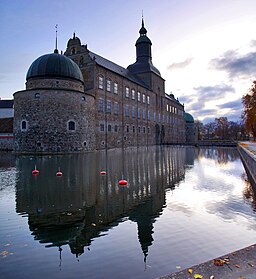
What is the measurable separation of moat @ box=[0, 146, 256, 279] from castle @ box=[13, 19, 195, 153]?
1735 centimetres

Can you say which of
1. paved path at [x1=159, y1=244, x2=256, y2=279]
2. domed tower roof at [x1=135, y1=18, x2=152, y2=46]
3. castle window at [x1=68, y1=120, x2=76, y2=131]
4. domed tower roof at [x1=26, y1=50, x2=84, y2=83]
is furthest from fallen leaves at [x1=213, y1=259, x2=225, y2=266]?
domed tower roof at [x1=135, y1=18, x2=152, y2=46]

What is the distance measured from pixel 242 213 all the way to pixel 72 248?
15.2 feet

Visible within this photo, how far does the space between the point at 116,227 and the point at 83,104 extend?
24.4m

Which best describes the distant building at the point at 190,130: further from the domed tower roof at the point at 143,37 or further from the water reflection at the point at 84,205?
the water reflection at the point at 84,205

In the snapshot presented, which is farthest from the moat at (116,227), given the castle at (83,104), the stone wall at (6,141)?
the stone wall at (6,141)

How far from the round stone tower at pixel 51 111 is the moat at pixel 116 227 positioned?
54.9 feet

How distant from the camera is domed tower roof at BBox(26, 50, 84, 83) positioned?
27.8 metres

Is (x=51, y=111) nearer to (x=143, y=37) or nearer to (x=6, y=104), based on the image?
(x=143, y=37)

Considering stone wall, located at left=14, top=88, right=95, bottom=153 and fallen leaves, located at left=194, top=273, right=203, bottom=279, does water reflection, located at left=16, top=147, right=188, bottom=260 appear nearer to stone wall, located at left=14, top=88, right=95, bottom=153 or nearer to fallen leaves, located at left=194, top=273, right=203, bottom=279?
fallen leaves, located at left=194, top=273, right=203, bottom=279

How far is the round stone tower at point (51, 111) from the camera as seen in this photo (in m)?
26.0

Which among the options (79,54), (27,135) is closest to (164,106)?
(79,54)

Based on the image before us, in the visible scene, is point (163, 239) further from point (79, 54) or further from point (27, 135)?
point (79, 54)

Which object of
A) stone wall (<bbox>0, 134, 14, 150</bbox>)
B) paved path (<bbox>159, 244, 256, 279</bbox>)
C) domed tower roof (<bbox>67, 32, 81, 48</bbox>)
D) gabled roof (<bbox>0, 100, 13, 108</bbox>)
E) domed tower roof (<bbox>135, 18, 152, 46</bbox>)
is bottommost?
paved path (<bbox>159, 244, 256, 279</bbox>)

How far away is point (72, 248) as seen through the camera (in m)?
4.40
